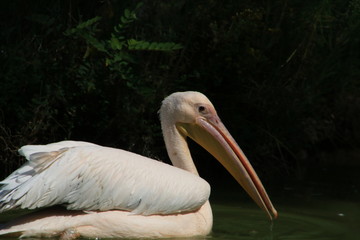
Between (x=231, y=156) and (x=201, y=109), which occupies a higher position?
(x=201, y=109)

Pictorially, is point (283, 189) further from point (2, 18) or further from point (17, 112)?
point (2, 18)

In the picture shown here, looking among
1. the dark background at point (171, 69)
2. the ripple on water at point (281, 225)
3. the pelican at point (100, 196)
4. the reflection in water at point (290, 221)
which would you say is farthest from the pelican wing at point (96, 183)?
the dark background at point (171, 69)

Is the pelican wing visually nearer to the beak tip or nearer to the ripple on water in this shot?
the ripple on water

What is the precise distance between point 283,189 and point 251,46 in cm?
157

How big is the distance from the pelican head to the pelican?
1.60 feet

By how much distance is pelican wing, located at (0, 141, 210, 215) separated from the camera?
176 inches

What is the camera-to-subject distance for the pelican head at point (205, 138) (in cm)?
542

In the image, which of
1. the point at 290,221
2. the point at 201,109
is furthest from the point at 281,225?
the point at 201,109

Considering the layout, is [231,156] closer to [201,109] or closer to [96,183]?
[201,109]

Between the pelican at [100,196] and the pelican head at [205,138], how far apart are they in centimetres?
49

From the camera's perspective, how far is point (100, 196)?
4.60 metres

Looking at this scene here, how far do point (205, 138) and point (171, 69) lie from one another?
2174 millimetres

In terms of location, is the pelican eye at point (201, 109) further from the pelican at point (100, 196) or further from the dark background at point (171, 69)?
the dark background at point (171, 69)

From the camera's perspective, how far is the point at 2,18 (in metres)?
7.38
